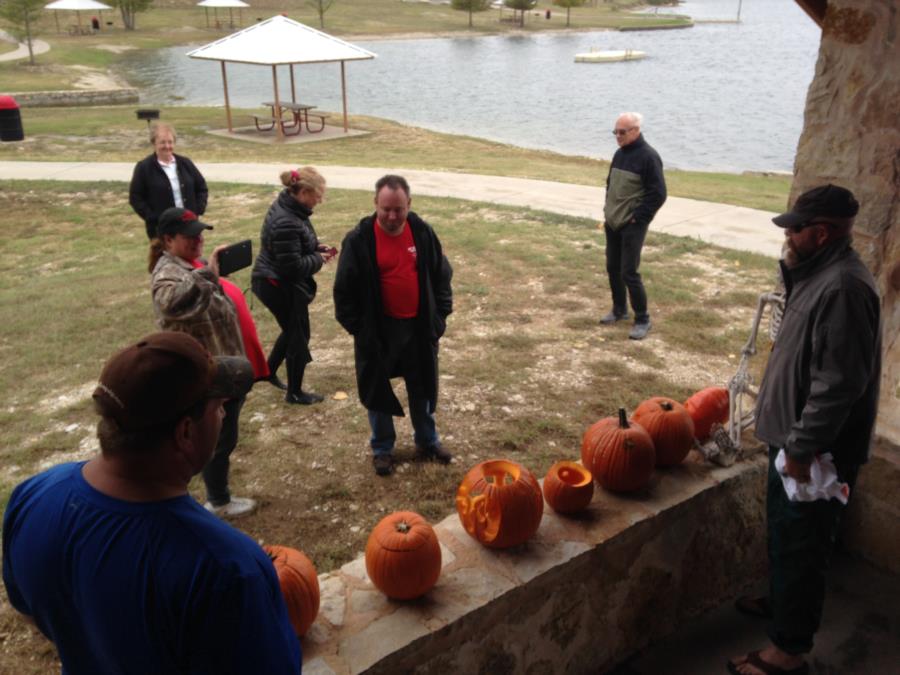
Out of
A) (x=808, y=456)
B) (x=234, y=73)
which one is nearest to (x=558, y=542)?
(x=808, y=456)

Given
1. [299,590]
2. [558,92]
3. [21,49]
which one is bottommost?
[299,590]

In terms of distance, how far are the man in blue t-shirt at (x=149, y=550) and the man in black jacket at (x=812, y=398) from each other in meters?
2.17

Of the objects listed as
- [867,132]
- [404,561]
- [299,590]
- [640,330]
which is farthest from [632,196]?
[299,590]

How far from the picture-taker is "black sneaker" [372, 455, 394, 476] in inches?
183

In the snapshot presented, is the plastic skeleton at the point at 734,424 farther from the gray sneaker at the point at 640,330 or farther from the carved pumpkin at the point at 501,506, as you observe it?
the gray sneaker at the point at 640,330

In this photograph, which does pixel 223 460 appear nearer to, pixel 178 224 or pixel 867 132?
pixel 178 224

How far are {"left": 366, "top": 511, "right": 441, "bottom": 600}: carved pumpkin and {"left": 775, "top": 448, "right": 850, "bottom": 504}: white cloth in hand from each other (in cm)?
146

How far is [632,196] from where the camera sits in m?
6.48

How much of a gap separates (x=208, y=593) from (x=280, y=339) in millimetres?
4188

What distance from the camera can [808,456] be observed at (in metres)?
2.80

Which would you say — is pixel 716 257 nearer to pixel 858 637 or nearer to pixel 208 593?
pixel 858 637

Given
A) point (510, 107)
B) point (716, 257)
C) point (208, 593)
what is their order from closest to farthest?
point (208, 593) → point (716, 257) → point (510, 107)

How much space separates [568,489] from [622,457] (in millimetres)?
326

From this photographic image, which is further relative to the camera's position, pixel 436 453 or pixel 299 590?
pixel 436 453
